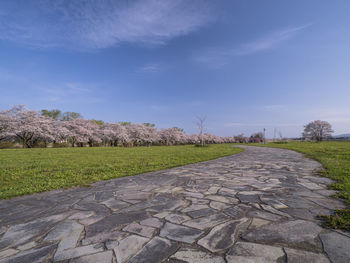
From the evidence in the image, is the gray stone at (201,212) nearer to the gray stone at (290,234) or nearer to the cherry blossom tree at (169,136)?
the gray stone at (290,234)

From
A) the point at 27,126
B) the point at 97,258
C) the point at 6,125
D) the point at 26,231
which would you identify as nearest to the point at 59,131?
the point at 27,126

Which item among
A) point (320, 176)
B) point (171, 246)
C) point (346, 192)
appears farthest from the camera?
point (320, 176)

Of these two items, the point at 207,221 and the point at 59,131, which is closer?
the point at 207,221

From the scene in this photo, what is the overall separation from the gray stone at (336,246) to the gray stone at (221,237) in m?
0.82

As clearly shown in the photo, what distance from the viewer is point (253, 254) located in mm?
1558

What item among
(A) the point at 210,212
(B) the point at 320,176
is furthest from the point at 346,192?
(A) the point at 210,212

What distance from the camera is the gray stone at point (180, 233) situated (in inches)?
72.6

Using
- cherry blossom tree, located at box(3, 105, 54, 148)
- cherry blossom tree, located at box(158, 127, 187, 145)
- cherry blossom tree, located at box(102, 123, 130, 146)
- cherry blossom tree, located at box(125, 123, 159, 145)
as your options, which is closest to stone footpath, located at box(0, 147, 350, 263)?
cherry blossom tree, located at box(3, 105, 54, 148)

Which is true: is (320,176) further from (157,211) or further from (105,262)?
(105,262)

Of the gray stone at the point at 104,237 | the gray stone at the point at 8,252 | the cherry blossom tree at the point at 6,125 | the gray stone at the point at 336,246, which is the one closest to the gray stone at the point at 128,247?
the gray stone at the point at 104,237

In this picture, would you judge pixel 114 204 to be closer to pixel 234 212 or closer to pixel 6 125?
pixel 234 212

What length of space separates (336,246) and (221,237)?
44.0 inches

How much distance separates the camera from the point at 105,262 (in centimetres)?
150

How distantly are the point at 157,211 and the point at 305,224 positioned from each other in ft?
6.62
